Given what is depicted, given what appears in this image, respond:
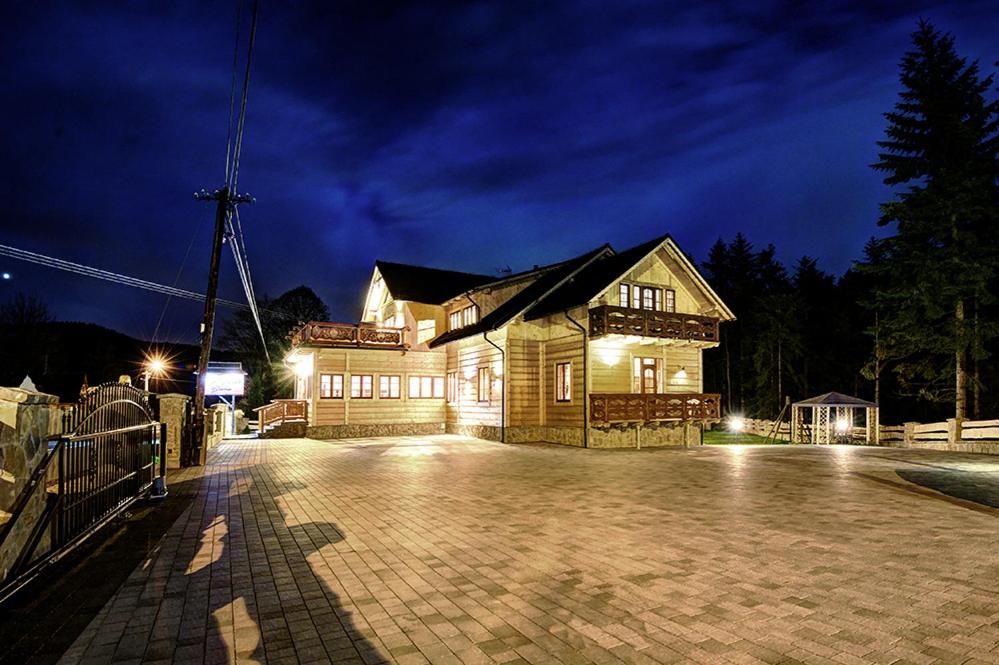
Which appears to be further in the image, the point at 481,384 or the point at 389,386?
the point at 389,386

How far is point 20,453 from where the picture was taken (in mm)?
4891

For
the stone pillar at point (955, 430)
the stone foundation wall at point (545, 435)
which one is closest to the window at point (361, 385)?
the stone foundation wall at point (545, 435)

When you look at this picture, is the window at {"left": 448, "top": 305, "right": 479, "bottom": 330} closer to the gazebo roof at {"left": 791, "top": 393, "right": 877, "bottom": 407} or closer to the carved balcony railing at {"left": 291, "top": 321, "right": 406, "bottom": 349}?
the carved balcony railing at {"left": 291, "top": 321, "right": 406, "bottom": 349}

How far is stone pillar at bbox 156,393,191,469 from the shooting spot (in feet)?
43.0

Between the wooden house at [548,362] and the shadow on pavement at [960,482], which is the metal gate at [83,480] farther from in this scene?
the wooden house at [548,362]

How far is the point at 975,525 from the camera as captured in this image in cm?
752

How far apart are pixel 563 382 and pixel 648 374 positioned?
3.64m

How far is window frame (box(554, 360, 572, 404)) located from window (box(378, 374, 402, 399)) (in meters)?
7.98

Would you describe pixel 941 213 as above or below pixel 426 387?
above

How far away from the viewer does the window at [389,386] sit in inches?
998

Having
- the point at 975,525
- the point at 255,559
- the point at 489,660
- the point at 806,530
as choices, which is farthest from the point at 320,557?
the point at 975,525

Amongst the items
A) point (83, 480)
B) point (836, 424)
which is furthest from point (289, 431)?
point (836, 424)

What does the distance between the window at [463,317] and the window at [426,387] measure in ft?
9.71

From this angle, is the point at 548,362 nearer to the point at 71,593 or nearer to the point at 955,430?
the point at 955,430
